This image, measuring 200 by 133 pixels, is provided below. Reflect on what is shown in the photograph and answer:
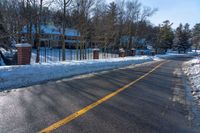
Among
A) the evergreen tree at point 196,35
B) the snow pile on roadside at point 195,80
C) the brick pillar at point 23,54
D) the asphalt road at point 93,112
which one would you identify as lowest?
the snow pile on roadside at point 195,80

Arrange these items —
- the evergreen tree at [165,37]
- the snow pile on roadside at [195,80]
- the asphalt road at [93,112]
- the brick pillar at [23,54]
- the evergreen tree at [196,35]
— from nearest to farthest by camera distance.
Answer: the asphalt road at [93,112]
the snow pile on roadside at [195,80]
the brick pillar at [23,54]
the evergreen tree at [165,37]
the evergreen tree at [196,35]

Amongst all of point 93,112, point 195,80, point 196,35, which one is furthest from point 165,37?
point 93,112

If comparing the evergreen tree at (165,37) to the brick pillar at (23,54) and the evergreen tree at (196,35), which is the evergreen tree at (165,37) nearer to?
the evergreen tree at (196,35)

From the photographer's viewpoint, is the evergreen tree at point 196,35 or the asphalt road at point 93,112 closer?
the asphalt road at point 93,112

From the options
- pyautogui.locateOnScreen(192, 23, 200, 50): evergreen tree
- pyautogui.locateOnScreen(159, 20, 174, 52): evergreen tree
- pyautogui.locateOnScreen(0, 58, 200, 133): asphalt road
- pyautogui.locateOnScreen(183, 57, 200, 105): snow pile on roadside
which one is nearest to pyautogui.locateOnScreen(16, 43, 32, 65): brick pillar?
pyautogui.locateOnScreen(0, 58, 200, 133): asphalt road

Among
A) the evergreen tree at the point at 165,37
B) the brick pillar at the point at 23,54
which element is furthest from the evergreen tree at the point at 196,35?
the brick pillar at the point at 23,54

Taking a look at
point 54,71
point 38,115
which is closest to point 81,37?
point 54,71

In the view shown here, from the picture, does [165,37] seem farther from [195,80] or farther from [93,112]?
[93,112]

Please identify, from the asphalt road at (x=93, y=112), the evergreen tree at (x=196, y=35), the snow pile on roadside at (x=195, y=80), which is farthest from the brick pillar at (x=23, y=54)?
the evergreen tree at (x=196, y=35)

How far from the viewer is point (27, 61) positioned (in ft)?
44.4

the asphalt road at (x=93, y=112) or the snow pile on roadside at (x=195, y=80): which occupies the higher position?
the asphalt road at (x=93, y=112)

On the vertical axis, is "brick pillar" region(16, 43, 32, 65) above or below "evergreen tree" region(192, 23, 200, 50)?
below

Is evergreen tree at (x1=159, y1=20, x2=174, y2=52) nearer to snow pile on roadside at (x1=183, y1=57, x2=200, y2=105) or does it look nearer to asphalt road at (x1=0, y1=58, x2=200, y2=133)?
snow pile on roadside at (x1=183, y1=57, x2=200, y2=105)

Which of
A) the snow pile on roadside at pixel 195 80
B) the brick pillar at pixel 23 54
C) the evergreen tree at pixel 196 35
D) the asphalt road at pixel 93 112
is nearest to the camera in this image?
the asphalt road at pixel 93 112
